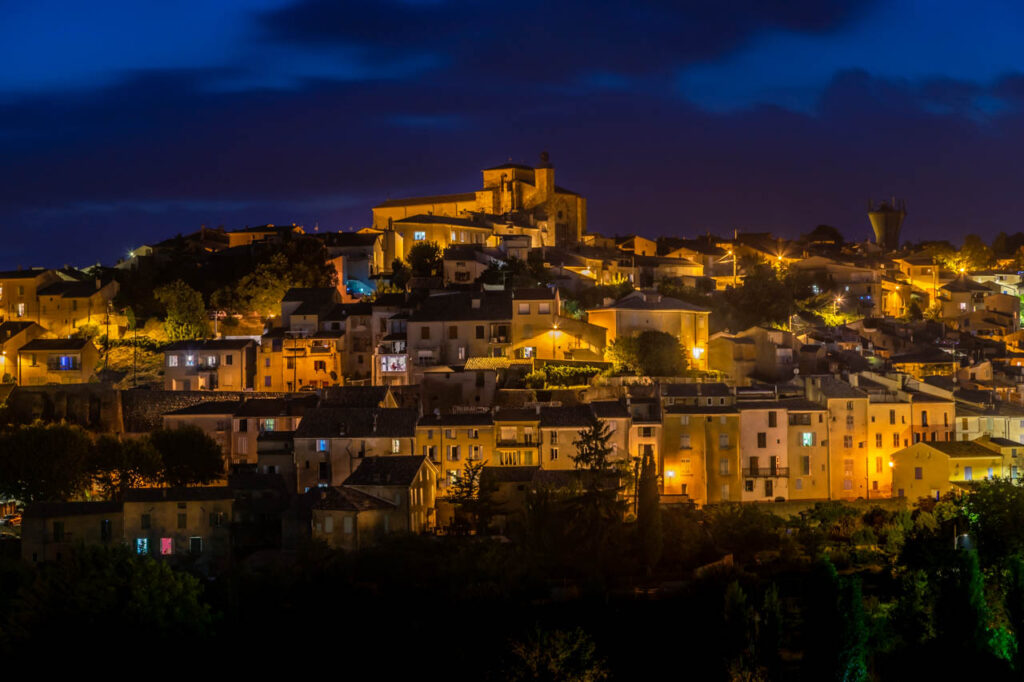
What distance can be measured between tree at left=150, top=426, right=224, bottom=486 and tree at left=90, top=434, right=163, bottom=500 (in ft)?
1.25

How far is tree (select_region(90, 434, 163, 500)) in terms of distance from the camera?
1647 inches

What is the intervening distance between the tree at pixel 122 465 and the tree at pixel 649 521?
15088 millimetres

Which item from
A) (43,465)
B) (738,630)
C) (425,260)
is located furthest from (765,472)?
(425,260)

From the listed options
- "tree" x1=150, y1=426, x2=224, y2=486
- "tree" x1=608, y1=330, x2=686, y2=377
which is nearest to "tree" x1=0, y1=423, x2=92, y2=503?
"tree" x1=150, y1=426, x2=224, y2=486

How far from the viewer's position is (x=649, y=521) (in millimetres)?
38031

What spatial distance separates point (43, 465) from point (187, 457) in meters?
4.35

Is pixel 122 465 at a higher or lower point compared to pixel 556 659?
higher

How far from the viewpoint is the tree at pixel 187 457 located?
139 feet

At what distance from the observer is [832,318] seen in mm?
62406

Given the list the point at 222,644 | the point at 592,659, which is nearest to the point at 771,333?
the point at 592,659

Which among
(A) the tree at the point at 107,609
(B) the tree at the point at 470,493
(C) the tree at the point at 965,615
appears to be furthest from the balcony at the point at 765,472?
(A) the tree at the point at 107,609

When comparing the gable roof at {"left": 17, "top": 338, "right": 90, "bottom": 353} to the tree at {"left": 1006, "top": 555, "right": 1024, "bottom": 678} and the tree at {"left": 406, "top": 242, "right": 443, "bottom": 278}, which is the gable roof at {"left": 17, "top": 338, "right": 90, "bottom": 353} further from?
the tree at {"left": 1006, "top": 555, "right": 1024, "bottom": 678}

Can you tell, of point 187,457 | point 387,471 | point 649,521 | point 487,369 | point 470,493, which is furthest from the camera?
point 487,369

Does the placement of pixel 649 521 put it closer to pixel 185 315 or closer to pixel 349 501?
pixel 349 501
